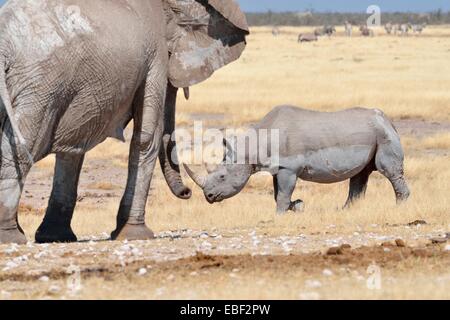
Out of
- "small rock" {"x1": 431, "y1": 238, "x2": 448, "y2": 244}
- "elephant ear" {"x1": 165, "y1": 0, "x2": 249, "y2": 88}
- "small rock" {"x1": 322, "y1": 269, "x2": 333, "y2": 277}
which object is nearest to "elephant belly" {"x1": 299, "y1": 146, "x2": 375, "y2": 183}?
"elephant ear" {"x1": 165, "y1": 0, "x2": 249, "y2": 88}

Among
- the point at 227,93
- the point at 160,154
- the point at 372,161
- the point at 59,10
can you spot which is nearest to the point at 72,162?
the point at 160,154

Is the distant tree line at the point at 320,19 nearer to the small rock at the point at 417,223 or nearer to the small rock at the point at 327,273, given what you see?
the small rock at the point at 417,223

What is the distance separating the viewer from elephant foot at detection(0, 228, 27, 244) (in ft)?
37.2

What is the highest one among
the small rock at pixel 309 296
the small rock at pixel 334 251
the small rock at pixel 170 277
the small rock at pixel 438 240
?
the small rock at pixel 309 296

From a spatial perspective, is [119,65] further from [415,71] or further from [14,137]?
[415,71]

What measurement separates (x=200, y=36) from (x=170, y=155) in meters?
1.33

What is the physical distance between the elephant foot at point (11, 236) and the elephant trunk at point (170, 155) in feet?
7.45

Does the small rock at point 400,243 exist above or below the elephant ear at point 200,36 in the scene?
below

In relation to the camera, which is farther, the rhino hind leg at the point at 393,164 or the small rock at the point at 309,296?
the rhino hind leg at the point at 393,164

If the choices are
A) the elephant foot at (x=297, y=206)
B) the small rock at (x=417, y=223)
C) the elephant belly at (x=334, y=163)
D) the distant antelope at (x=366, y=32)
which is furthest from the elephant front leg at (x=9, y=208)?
the distant antelope at (x=366, y=32)

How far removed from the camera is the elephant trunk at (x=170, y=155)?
1327cm

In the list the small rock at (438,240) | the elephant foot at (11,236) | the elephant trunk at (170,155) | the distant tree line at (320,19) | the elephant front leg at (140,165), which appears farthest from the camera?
the distant tree line at (320,19)

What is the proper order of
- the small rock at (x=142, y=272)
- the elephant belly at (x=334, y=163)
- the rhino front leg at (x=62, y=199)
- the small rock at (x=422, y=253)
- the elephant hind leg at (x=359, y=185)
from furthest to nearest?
the elephant hind leg at (x=359, y=185) < the elephant belly at (x=334, y=163) < the rhino front leg at (x=62, y=199) < the small rock at (x=422, y=253) < the small rock at (x=142, y=272)

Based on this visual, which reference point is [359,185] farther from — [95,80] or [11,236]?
[11,236]
